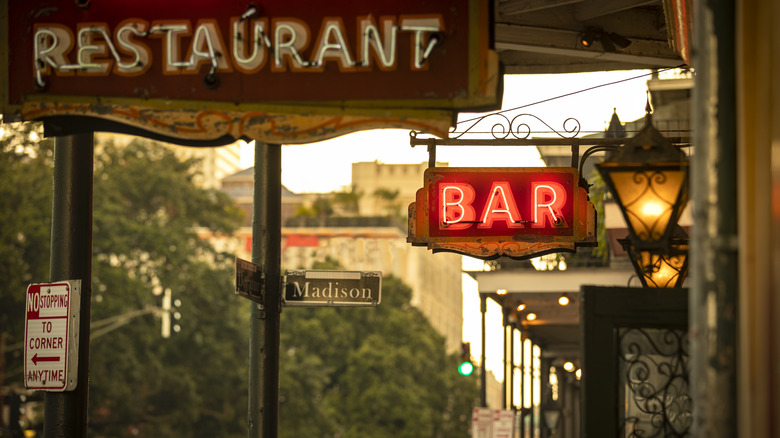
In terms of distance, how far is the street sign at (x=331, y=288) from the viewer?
37.3 ft

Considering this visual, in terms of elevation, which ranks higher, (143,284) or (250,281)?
(143,284)

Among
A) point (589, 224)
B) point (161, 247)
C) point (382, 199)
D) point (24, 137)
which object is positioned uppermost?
point (382, 199)

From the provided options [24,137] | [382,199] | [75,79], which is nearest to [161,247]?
[24,137]

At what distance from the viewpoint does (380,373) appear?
67.1 meters

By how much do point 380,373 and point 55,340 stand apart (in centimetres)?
5980

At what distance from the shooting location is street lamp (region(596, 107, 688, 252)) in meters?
7.00

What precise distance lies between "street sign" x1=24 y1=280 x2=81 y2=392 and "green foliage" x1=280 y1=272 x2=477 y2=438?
170 feet

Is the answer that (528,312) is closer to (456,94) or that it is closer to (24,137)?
(456,94)

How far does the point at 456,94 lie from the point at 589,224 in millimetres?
5740

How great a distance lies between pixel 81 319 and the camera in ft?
25.9

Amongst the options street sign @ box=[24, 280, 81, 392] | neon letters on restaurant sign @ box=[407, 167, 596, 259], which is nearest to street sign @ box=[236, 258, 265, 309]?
neon letters on restaurant sign @ box=[407, 167, 596, 259]

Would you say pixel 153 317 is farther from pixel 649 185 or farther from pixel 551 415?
pixel 649 185

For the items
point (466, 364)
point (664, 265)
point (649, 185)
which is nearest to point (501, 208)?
point (664, 265)

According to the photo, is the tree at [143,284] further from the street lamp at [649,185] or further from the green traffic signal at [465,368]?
the street lamp at [649,185]
